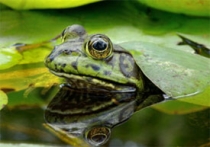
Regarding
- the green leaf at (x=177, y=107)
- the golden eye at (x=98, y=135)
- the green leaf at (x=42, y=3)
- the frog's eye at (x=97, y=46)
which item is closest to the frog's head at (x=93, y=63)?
the frog's eye at (x=97, y=46)

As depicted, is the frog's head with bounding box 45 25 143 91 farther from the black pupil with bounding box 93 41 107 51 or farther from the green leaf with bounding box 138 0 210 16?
the green leaf with bounding box 138 0 210 16

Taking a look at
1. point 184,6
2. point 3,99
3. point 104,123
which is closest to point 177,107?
point 104,123

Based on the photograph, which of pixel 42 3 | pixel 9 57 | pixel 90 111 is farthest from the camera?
pixel 42 3

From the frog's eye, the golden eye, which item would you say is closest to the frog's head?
the frog's eye

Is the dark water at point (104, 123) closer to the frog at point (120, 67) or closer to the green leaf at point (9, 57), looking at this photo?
the frog at point (120, 67)

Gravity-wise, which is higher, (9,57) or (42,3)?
(42,3)

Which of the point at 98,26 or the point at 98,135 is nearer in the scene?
the point at 98,135

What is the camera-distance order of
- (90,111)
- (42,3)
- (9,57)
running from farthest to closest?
(42,3), (9,57), (90,111)

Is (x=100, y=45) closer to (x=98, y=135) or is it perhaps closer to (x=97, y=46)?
(x=97, y=46)
